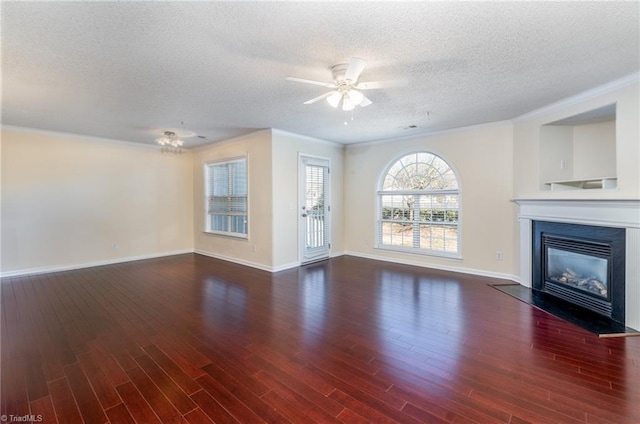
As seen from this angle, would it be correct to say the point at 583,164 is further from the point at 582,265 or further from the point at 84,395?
the point at 84,395

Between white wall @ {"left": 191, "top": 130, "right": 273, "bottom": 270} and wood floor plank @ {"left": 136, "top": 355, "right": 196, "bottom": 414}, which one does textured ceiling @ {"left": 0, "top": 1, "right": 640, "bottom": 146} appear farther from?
wood floor plank @ {"left": 136, "top": 355, "right": 196, "bottom": 414}

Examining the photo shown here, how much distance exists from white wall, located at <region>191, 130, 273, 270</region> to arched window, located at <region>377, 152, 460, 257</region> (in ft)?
7.96

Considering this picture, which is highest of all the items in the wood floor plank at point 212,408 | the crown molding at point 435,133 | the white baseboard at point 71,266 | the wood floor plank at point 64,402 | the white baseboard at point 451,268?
the crown molding at point 435,133

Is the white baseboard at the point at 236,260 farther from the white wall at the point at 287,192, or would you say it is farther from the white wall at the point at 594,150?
the white wall at the point at 594,150

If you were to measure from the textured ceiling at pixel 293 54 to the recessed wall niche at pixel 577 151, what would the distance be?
582 mm

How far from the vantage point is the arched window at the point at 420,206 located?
5.38 meters

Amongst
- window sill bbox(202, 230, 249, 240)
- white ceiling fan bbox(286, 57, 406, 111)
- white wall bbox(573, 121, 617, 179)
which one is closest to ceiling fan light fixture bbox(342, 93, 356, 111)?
white ceiling fan bbox(286, 57, 406, 111)

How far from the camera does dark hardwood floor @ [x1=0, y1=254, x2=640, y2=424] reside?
1870 mm

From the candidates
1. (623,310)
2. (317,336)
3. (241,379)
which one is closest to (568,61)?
(623,310)

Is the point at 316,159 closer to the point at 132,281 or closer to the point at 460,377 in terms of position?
the point at 132,281

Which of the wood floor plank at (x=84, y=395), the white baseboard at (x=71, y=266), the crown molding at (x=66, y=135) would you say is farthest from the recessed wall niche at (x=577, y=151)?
the white baseboard at (x=71, y=266)

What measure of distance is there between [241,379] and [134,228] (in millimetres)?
5426

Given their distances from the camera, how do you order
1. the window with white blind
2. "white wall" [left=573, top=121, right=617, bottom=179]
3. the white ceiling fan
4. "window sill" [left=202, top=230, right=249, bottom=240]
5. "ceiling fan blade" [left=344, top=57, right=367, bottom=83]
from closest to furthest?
"ceiling fan blade" [left=344, top=57, right=367, bottom=83]
the white ceiling fan
"white wall" [left=573, top=121, right=617, bottom=179]
"window sill" [left=202, top=230, right=249, bottom=240]
the window with white blind

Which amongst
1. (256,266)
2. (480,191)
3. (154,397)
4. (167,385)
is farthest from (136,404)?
(480,191)
